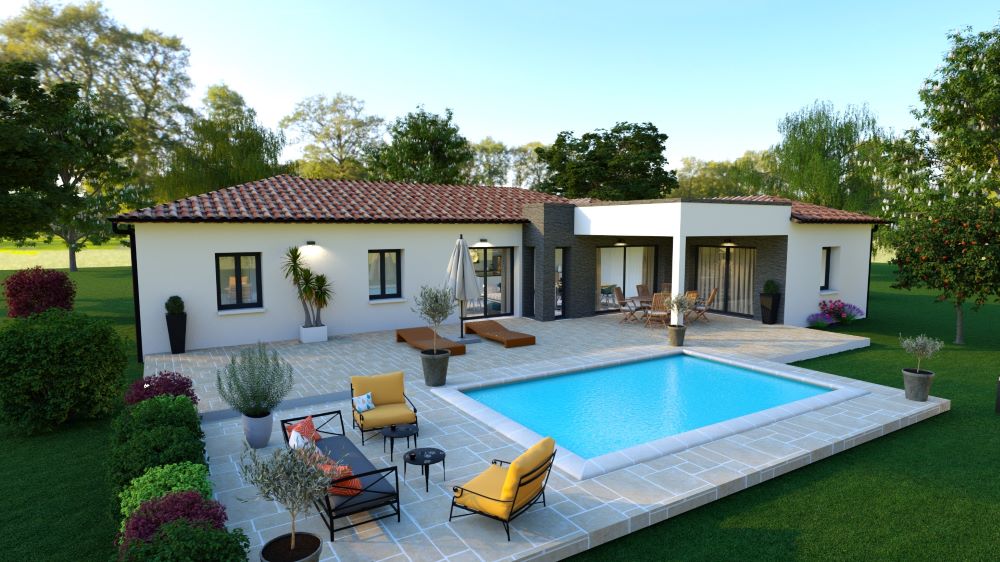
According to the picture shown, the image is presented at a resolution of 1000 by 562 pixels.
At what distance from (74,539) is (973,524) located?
972cm

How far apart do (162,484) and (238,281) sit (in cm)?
1141

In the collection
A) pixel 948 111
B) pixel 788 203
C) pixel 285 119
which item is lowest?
pixel 788 203

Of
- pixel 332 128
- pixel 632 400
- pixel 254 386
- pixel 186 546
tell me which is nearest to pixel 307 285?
pixel 254 386

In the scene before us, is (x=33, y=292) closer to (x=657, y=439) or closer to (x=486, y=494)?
(x=486, y=494)

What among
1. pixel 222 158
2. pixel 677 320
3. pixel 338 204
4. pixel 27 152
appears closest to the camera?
pixel 677 320

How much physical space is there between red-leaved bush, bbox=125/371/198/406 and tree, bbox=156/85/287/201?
1122 inches

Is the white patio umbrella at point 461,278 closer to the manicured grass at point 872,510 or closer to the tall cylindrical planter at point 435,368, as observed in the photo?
the tall cylindrical planter at point 435,368

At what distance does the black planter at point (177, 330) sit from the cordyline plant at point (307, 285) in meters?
2.82

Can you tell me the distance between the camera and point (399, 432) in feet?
26.3

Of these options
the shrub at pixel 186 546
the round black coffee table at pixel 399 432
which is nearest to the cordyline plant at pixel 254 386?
the round black coffee table at pixel 399 432

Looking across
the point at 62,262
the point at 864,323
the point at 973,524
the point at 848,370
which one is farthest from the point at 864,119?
the point at 62,262

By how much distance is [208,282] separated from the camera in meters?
15.2

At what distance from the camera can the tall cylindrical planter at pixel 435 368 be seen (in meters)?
11.3

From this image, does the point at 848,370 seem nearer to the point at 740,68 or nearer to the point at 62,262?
the point at 740,68
